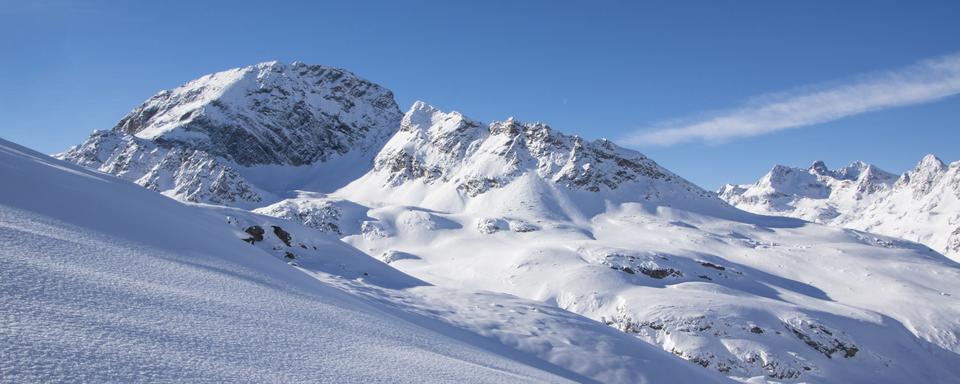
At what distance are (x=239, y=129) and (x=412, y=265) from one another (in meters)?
95.3

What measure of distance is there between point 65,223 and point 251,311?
17.8 ft

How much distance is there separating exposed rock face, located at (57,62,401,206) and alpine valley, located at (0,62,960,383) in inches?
26.7

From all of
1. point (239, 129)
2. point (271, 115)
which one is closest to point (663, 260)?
point (239, 129)

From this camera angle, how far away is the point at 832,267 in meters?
65.2

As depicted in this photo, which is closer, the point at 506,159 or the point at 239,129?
the point at 506,159

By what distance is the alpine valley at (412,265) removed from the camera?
21.0 feet

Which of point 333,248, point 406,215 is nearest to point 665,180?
point 406,215

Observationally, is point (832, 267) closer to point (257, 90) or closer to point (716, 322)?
point (716, 322)

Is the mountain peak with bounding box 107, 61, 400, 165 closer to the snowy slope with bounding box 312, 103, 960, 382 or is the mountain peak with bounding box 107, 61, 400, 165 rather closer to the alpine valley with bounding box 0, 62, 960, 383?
the alpine valley with bounding box 0, 62, 960, 383

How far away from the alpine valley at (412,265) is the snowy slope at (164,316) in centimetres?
5

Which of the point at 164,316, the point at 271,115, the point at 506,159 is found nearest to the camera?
the point at 164,316

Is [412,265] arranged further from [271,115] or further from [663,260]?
[271,115]

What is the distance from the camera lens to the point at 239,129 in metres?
141

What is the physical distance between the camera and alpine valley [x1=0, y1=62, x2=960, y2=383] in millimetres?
6387
